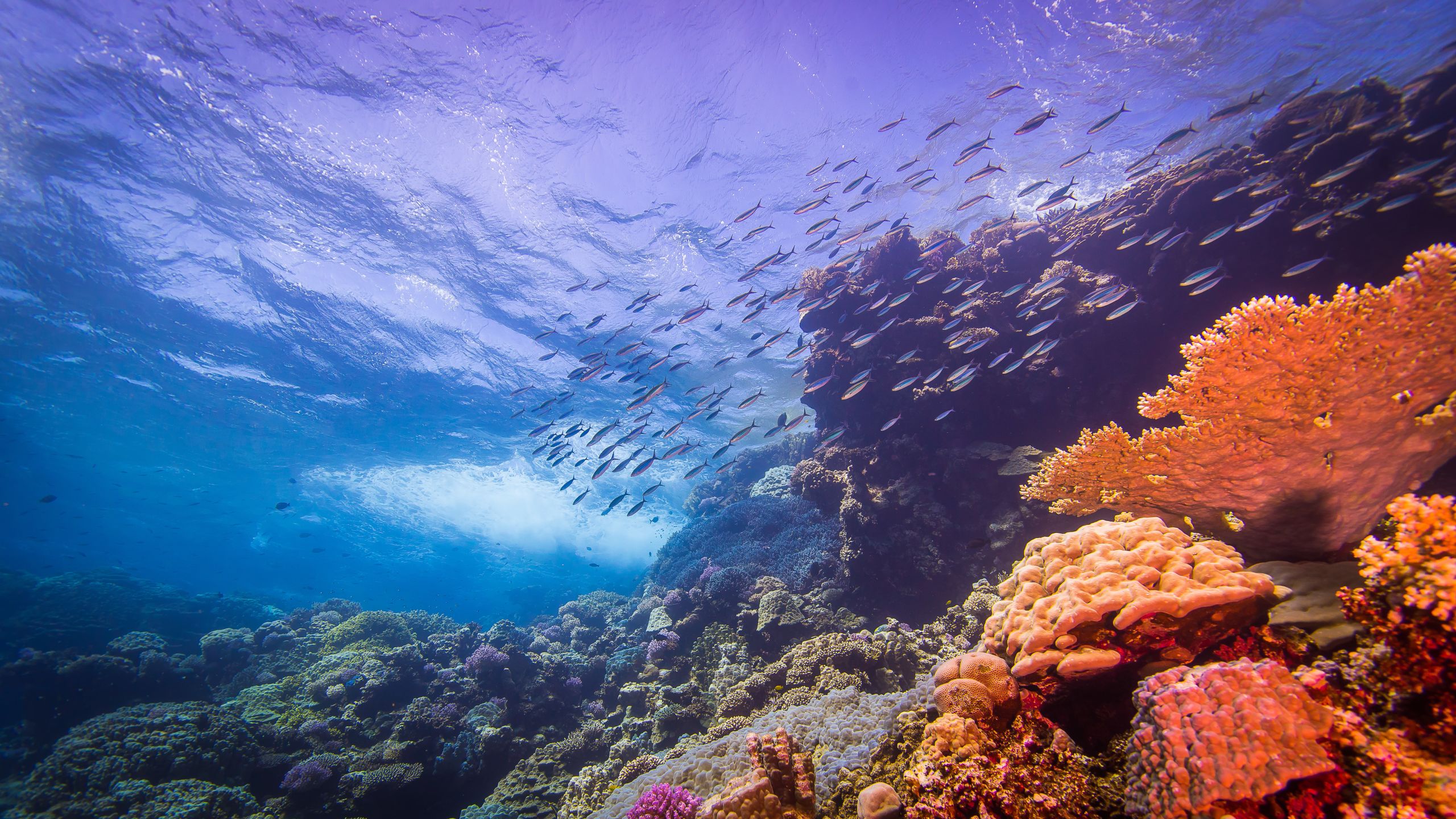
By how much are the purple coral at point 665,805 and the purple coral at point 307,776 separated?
24.5 ft

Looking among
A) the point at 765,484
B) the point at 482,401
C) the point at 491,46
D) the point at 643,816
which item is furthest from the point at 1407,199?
the point at 482,401

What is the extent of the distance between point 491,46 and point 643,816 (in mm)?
16101

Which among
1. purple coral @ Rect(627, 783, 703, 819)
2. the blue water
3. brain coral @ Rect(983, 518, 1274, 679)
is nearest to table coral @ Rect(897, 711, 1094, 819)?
Answer: brain coral @ Rect(983, 518, 1274, 679)

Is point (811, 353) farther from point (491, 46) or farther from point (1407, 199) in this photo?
point (491, 46)

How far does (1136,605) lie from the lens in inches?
109

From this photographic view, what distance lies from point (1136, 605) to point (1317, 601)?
982 mm

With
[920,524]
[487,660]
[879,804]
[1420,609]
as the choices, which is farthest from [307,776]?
[1420,609]

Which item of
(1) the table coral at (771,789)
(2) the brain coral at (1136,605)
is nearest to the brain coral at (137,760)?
(1) the table coral at (771,789)

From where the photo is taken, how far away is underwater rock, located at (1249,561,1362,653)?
93.4 inches

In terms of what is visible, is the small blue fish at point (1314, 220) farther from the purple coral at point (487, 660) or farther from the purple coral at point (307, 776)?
the purple coral at point (307, 776)

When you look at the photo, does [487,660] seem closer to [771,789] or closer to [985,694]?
[771,789]

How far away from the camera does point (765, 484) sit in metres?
18.1

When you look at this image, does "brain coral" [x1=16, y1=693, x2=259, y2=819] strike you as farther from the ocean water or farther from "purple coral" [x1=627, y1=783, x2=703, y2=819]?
"purple coral" [x1=627, y1=783, x2=703, y2=819]

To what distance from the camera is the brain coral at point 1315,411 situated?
308cm
